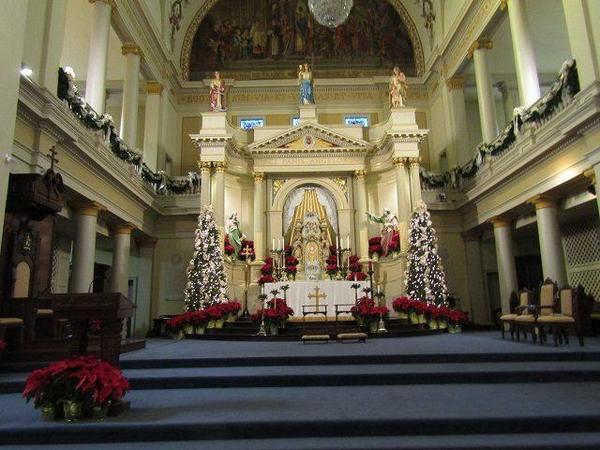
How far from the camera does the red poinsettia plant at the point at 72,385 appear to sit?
385 centimetres

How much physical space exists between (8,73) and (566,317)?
8.77 meters

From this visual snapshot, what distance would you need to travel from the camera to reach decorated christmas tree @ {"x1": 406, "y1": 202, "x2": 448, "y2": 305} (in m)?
12.6

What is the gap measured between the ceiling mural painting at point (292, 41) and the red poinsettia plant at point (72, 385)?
17.0m

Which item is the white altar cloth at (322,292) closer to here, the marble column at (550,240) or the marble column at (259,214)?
the marble column at (259,214)

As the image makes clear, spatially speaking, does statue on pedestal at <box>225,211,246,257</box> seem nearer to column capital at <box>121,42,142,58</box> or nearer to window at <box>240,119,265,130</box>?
window at <box>240,119,265,130</box>

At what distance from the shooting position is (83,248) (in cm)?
1051

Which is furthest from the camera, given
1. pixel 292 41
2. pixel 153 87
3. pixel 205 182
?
pixel 292 41

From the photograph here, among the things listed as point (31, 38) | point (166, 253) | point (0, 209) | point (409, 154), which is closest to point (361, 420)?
point (0, 209)

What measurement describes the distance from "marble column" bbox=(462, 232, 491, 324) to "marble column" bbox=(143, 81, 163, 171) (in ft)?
37.1

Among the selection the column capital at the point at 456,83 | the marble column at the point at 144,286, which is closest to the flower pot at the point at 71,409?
the marble column at the point at 144,286

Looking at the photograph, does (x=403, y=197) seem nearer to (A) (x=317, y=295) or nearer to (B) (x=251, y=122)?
(A) (x=317, y=295)

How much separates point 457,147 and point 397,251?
4.69 meters

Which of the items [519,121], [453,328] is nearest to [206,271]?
[453,328]

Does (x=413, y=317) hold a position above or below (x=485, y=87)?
below
